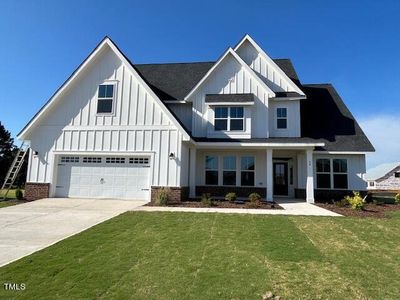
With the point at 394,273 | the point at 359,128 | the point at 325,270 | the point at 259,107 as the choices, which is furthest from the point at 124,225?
the point at 359,128

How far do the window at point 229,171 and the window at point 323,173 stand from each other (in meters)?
5.41

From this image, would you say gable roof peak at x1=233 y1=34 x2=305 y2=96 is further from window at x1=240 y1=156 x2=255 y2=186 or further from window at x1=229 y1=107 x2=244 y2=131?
window at x1=240 y1=156 x2=255 y2=186

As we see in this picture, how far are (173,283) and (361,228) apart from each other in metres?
7.02

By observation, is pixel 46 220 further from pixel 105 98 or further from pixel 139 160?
pixel 105 98

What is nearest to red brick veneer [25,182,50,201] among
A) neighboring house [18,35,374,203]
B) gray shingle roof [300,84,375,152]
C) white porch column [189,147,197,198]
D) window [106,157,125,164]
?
neighboring house [18,35,374,203]

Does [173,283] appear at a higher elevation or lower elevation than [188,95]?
lower

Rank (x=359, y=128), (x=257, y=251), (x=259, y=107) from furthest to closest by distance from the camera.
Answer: (x=359, y=128) < (x=259, y=107) < (x=257, y=251)

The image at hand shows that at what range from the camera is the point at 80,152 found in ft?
51.9

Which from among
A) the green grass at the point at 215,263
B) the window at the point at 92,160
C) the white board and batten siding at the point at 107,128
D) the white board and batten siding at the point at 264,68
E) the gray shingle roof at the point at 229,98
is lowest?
the green grass at the point at 215,263

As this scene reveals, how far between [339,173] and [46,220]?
1639cm

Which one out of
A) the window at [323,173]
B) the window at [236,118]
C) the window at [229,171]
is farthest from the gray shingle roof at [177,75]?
the window at [323,173]

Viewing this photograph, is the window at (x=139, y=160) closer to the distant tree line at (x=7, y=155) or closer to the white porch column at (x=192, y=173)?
the white porch column at (x=192, y=173)

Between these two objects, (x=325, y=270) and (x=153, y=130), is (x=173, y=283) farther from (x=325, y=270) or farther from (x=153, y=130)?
(x=153, y=130)

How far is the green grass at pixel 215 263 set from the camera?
16.0ft
